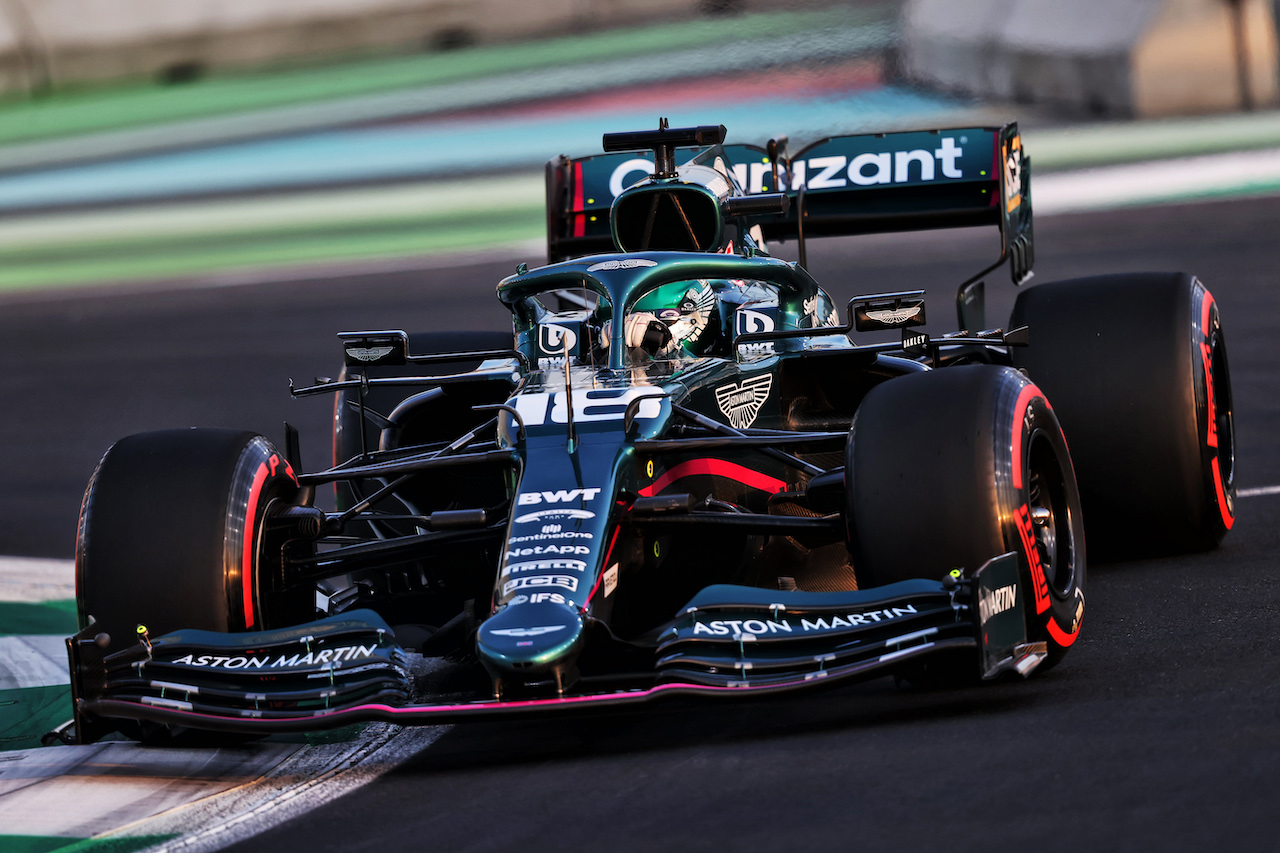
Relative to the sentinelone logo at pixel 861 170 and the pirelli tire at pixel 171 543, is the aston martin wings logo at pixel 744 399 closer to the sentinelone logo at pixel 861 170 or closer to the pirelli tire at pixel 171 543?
the pirelli tire at pixel 171 543

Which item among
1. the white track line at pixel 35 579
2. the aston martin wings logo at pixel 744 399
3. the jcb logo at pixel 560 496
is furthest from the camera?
the white track line at pixel 35 579

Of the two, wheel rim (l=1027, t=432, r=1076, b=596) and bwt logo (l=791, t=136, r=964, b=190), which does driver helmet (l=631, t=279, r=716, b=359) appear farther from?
bwt logo (l=791, t=136, r=964, b=190)

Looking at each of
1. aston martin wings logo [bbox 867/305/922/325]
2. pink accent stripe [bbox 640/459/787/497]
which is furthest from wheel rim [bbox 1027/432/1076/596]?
pink accent stripe [bbox 640/459/787/497]

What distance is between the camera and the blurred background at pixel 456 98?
21.7 meters

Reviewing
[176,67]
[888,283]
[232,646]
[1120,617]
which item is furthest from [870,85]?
[232,646]

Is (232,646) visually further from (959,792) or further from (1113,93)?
(1113,93)

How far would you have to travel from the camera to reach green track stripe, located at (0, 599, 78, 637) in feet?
29.1

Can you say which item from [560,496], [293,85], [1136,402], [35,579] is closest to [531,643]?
[560,496]

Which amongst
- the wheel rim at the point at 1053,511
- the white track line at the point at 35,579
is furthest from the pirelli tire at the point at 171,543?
the white track line at the point at 35,579

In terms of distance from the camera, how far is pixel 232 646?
5.83 meters

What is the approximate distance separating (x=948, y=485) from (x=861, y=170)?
4.72 metres

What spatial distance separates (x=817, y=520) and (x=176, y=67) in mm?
25864

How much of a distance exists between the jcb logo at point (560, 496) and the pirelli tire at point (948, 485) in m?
0.85

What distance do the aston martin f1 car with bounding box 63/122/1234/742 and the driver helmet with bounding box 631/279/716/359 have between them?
1 cm
